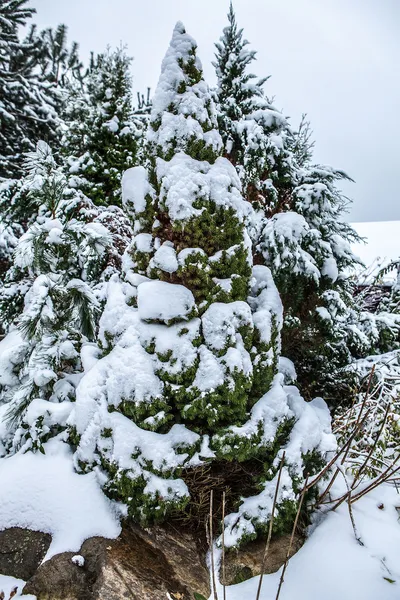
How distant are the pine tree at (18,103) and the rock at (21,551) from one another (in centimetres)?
835

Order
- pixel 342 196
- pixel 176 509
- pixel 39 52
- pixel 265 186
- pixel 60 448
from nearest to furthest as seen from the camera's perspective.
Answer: pixel 176 509 < pixel 60 448 < pixel 265 186 < pixel 342 196 < pixel 39 52

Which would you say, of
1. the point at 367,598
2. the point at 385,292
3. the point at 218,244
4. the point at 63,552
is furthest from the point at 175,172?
the point at 385,292

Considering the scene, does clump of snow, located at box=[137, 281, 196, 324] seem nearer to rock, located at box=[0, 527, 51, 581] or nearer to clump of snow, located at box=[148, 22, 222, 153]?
clump of snow, located at box=[148, 22, 222, 153]

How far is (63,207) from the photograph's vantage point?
4453 millimetres

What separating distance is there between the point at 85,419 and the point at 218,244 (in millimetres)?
1569

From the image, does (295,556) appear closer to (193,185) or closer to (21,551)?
(21,551)

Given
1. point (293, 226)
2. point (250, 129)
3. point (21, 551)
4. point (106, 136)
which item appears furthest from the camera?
point (106, 136)

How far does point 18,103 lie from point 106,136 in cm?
477

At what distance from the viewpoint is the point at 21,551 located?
2.12 metres

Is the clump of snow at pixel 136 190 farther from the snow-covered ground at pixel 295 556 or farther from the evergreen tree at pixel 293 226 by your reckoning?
the snow-covered ground at pixel 295 556

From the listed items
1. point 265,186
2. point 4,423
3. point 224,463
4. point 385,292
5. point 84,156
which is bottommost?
point 224,463

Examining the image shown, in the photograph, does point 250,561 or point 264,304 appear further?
point 264,304

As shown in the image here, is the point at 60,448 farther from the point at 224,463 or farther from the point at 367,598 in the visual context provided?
the point at 367,598

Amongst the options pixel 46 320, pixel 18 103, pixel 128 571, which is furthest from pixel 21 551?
pixel 18 103
